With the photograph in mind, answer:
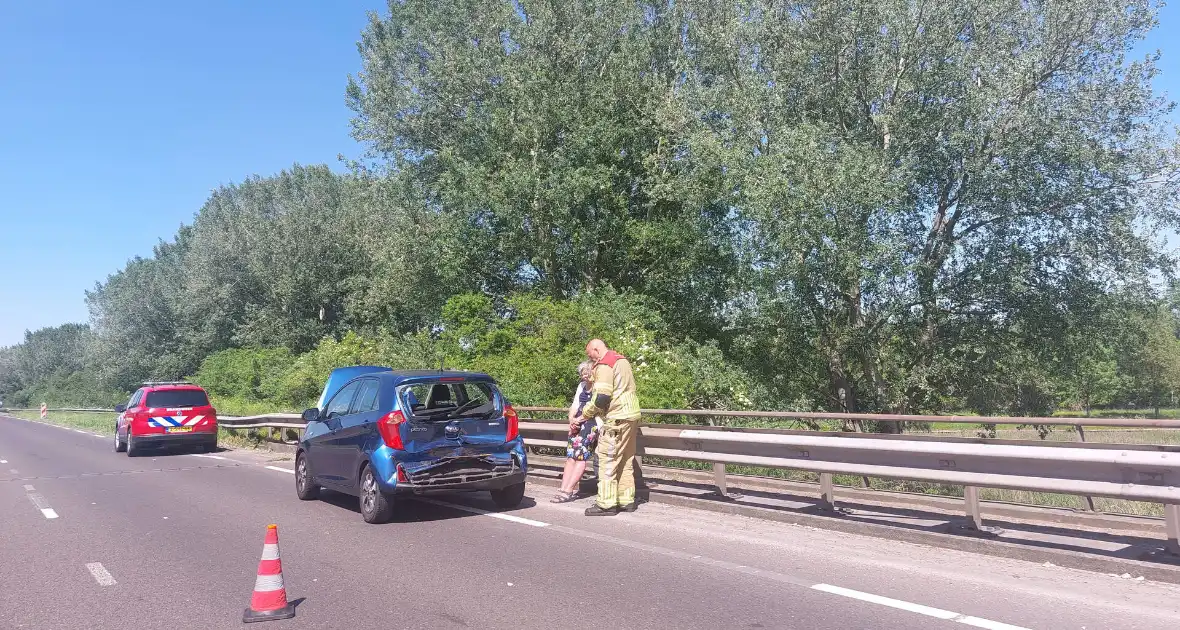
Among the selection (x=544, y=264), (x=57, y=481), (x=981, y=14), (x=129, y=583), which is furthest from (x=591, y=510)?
(x=544, y=264)

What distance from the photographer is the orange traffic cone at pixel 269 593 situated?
214 inches

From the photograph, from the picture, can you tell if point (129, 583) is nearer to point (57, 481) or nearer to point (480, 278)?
point (57, 481)

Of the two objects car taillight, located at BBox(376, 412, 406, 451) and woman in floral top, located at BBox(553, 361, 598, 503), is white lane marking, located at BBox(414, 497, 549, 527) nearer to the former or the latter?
woman in floral top, located at BBox(553, 361, 598, 503)

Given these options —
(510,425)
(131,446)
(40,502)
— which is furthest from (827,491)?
(131,446)

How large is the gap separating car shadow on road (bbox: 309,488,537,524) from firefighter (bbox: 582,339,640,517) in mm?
1189

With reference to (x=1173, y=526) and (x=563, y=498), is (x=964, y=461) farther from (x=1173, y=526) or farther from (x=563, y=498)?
(x=563, y=498)

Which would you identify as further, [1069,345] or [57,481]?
[1069,345]

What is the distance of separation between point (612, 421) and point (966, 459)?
3734 millimetres

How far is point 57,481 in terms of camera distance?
48.5 ft

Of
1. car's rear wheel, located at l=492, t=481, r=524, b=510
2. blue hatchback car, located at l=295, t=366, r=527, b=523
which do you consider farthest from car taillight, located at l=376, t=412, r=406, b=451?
car's rear wheel, located at l=492, t=481, r=524, b=510

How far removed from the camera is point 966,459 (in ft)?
23.3

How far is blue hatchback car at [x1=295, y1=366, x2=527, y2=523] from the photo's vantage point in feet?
29.6

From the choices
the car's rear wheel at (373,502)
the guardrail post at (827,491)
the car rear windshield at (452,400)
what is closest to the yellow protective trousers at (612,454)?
the car rear windshield at (452,400)

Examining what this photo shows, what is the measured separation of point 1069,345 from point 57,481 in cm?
2117
